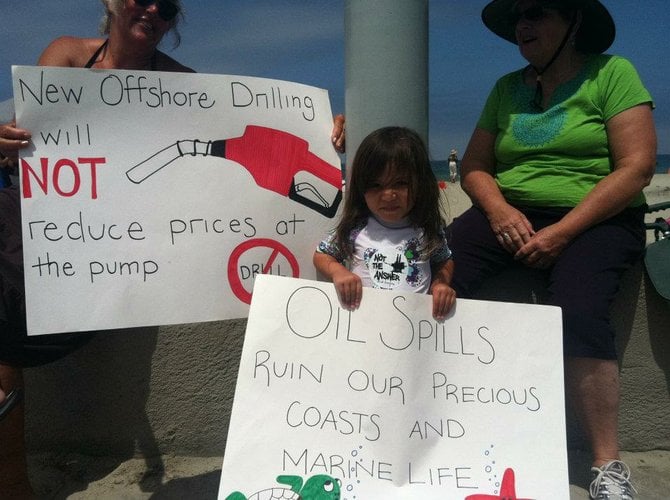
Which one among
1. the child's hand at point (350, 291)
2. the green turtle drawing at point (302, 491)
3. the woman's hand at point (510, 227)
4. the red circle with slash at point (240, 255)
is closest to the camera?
the green turtle drawing at point (302, 491)

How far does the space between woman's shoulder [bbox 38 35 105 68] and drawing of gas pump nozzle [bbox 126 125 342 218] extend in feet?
1.72

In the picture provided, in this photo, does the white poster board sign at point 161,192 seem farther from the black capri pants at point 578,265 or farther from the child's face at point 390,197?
the black capri pants at point 578,265

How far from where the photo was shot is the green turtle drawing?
6.34 feet

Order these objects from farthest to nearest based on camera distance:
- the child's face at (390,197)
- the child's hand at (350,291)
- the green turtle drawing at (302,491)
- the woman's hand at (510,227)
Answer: the woman's hand at (510,227)
the child's face at (390,197)
the child's hand at (350,291)
the green turtle drawing at (302,491)

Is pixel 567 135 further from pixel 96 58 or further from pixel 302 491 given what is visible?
pixel 96 58

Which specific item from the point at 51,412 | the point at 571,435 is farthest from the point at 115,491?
the point at 571,435

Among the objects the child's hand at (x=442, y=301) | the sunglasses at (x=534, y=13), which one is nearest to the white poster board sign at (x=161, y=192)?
the child's hand at (x=442, y=301)

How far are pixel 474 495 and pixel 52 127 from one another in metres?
1.72

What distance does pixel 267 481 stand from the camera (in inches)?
76.9

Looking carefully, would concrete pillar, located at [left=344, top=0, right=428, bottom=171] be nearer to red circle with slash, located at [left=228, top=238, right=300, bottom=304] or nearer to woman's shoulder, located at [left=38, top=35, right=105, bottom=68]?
red circle with slash, located at [left=228, top=238, right=300, bottom=304]

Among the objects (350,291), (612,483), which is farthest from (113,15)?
(612,483)

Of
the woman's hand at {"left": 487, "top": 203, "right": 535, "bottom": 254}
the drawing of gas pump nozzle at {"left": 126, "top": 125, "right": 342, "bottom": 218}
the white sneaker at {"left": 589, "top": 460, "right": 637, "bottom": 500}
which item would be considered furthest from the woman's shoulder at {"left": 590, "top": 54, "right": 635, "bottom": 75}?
the white sneaker at {"left": 589, "top": 460, "right": 637, "bottom": 500}

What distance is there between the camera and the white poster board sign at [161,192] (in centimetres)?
223

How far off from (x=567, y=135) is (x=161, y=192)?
150cm
